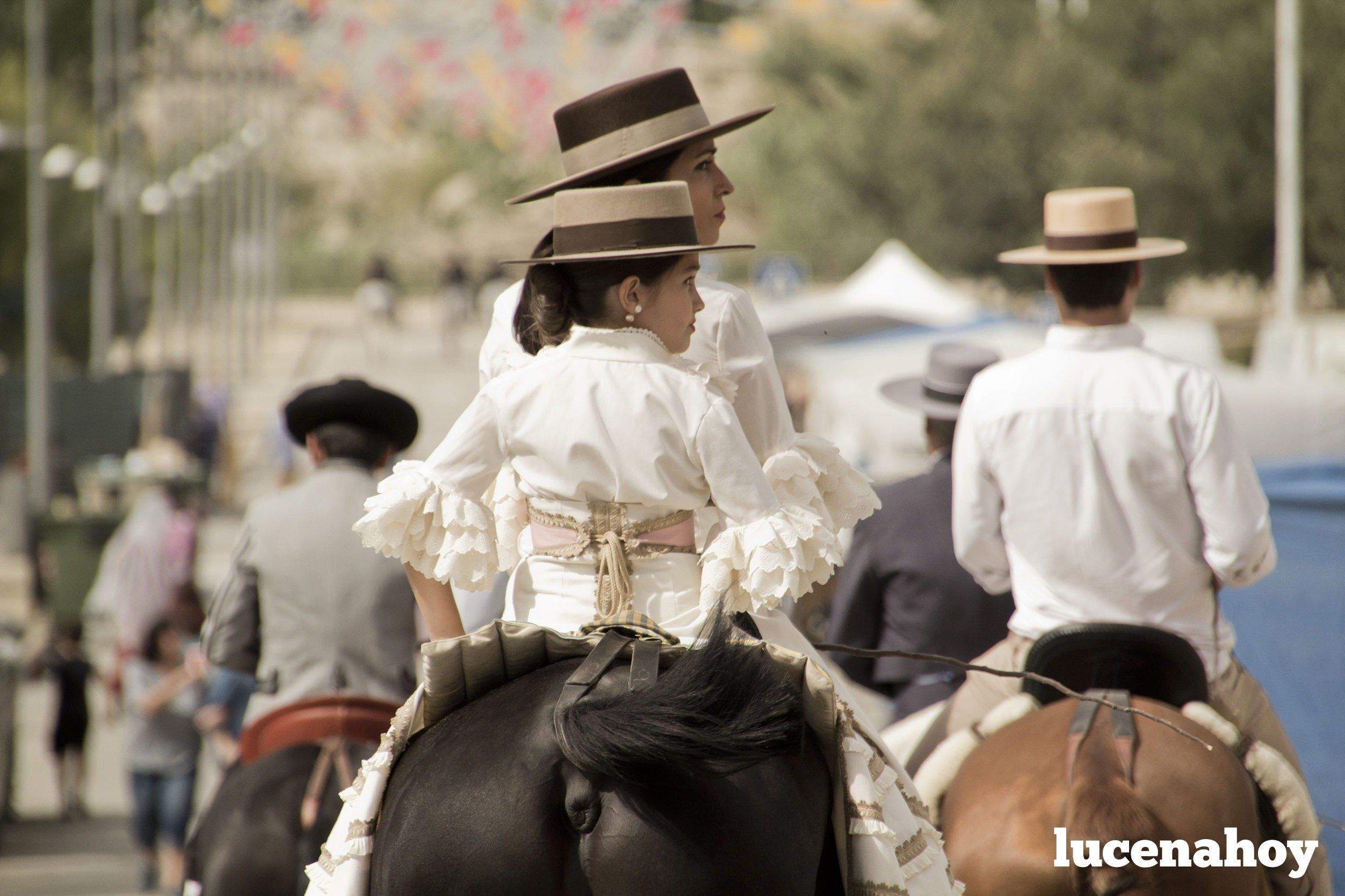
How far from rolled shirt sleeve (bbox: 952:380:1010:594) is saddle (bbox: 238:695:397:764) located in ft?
5.56

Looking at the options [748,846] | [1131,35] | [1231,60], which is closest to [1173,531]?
[748,846]

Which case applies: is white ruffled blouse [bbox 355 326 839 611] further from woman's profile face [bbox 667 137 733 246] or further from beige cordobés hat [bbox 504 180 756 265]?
woman's profile face [bbox 667 137 733 246]

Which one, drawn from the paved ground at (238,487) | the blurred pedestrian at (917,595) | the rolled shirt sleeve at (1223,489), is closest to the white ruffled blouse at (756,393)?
the rolled shirt sleeve at (1223,489)

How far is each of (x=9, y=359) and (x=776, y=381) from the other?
3777 cm

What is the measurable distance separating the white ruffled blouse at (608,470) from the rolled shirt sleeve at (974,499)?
1.39 meters

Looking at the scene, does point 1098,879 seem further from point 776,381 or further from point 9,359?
point 9,359

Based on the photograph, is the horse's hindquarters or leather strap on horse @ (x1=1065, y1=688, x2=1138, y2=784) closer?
the horse's hindquarters

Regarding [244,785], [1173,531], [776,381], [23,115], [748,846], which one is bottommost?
[244,785]

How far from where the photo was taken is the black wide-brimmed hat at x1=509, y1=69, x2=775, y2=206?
3850 millimetres

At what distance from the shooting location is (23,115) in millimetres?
36062

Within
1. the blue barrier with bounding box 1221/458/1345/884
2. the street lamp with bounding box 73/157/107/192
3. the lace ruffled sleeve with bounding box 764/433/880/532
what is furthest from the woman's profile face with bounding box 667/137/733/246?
the street lamp with bounding box 73/157/107/192

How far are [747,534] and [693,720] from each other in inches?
19.7

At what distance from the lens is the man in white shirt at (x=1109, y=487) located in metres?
4.41

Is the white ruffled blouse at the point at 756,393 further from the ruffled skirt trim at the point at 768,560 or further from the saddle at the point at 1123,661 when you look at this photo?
the saddle at the point at 1123,661
